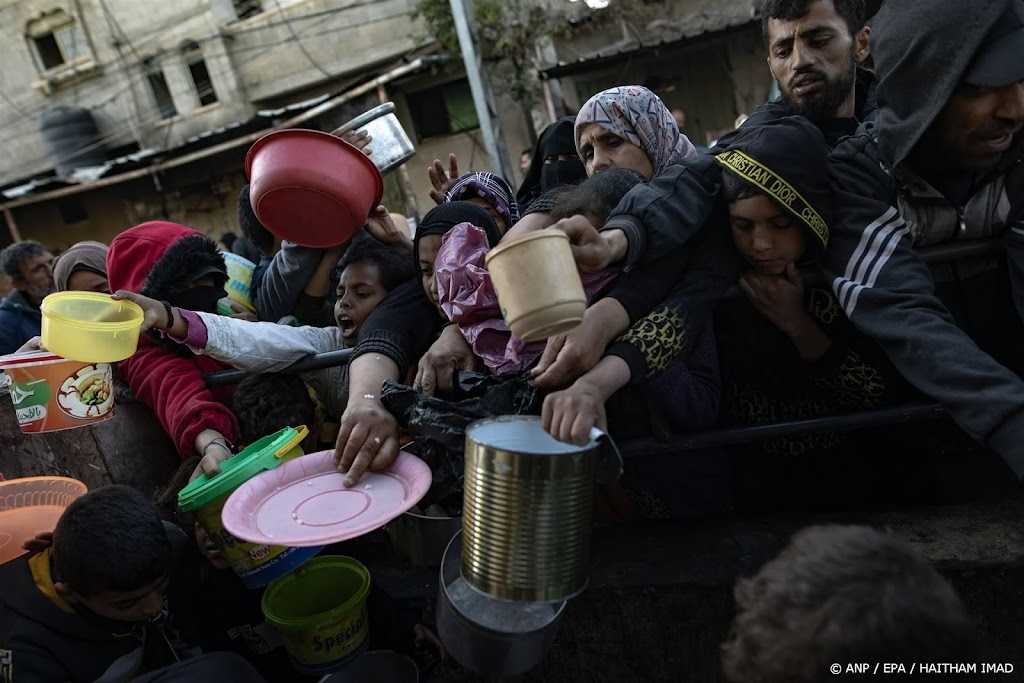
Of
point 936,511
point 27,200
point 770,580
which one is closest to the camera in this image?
point 770,580

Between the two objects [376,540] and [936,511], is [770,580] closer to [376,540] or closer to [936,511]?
[936,511]

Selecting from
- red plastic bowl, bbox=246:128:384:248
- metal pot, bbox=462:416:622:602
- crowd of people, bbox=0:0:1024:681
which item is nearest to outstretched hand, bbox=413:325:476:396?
crowd of people, bbox=0:0:1024:681

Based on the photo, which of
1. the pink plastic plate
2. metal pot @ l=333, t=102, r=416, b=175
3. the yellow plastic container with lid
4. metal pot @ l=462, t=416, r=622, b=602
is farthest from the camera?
metal pot @ l=333, t=102, r=416, b=175

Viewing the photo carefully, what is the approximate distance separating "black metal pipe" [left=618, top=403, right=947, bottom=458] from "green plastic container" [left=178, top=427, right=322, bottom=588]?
1.05m

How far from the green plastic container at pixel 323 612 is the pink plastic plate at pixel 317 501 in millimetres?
392

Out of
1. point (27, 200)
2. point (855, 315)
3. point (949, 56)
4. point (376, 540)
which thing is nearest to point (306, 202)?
point (376, 540)

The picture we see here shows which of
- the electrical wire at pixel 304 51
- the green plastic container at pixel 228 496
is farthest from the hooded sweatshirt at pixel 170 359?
the electrical wire at pixel 304 51

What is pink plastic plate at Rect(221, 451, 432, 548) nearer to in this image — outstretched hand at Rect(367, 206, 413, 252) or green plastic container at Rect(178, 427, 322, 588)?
green plastic container at Rect(178, 427, 322, 588)

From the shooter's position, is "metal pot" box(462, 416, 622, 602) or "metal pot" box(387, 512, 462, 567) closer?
"metal pot" box(462, 416, 622, 602)

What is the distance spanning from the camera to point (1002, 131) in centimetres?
149

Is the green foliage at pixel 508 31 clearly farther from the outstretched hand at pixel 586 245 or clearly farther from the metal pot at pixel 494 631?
the metal pot at pixel 494 631

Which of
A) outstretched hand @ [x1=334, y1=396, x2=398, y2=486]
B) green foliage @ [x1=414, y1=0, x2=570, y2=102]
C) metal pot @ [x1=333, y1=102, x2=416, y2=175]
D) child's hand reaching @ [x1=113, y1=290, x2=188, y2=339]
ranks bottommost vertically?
outstretched hand @ [x1=334, y1=396, x2=398, y2=486]

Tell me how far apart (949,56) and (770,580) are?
1336 millimetres

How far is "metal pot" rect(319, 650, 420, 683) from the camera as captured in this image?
6.26 feet
